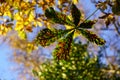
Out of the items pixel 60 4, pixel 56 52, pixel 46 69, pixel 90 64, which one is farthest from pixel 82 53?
pixel 56 52

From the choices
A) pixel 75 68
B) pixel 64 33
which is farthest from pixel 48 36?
pixel 75 68

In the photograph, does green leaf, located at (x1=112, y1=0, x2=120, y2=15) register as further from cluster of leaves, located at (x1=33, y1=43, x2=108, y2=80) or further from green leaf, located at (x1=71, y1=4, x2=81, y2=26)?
cluster of leaves, located at (x1=33, y1=43, x2=108, y2=80)

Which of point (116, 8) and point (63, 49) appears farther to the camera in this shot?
point (116, 8)

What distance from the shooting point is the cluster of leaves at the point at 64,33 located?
2.05m

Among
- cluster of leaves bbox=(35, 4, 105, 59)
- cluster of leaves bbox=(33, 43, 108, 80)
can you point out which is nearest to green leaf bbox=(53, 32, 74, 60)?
cluster of leaves bbox=(35, 4, 105, 59)

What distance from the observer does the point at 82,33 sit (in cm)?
205

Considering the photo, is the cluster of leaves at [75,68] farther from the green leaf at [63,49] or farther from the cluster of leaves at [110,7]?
the green leaf at [63,49]

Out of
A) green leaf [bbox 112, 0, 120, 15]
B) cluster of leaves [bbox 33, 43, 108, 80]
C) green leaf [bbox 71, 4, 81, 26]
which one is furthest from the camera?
cluster of leaves [bbox 33, 43, 108, 80]

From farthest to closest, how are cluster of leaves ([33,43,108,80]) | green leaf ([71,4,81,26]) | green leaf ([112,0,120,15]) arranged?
cluster of leaves ([33,43,108,80]), green leaf ([112,0,120,15]), green leaf ([71,4,81,26])

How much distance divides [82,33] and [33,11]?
7.75ft

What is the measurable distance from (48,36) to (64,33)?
0.12 m

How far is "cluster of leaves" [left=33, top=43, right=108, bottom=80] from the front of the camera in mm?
11117

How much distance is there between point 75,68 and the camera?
11.1m

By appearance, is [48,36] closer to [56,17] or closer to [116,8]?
[56,17]
